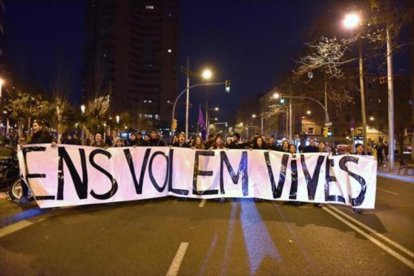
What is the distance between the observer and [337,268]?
6262mm

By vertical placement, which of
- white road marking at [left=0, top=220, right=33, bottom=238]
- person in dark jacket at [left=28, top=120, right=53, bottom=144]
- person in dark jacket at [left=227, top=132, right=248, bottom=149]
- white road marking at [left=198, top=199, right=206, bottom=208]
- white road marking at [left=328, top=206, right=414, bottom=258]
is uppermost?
person in dark jacket at [left=28, top=120, right=53, bottom=144]

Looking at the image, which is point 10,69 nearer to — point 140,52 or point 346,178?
point 346,178

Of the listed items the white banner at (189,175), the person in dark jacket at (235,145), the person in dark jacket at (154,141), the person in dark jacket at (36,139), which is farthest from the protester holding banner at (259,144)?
the person in dark jacket at (36,139)

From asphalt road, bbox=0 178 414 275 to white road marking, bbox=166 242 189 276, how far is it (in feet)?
0.05

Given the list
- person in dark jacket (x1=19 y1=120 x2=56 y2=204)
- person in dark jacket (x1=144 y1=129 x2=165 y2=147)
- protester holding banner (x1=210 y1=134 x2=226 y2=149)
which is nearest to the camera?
person in dark jacket (x1=19 y1=120 x2=56 y2=204)

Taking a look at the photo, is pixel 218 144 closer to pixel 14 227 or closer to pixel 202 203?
pixel 202 203

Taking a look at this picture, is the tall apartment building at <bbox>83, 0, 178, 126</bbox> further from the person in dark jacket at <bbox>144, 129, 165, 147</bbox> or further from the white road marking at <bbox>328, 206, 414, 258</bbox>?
the white road marking at <bbox>328, 206, 414, 258</bbox>

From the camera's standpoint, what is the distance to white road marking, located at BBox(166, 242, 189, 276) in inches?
234

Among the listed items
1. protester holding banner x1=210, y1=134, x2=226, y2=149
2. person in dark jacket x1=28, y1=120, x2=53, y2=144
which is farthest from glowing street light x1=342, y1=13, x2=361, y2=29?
person in dark jacket x1=28, y1=120, x2=53, y2=144

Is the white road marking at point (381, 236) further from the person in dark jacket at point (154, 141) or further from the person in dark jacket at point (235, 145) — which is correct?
the person in dark jacket at point (154, 141)

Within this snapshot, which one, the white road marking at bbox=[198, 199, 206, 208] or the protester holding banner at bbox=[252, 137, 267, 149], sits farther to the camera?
the protester holding banner at bbox=[252, 137, 267, 149]

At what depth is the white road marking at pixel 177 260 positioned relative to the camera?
5934 millimetres

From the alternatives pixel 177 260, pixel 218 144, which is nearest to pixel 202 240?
pixel 177 260

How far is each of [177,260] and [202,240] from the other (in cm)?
136
